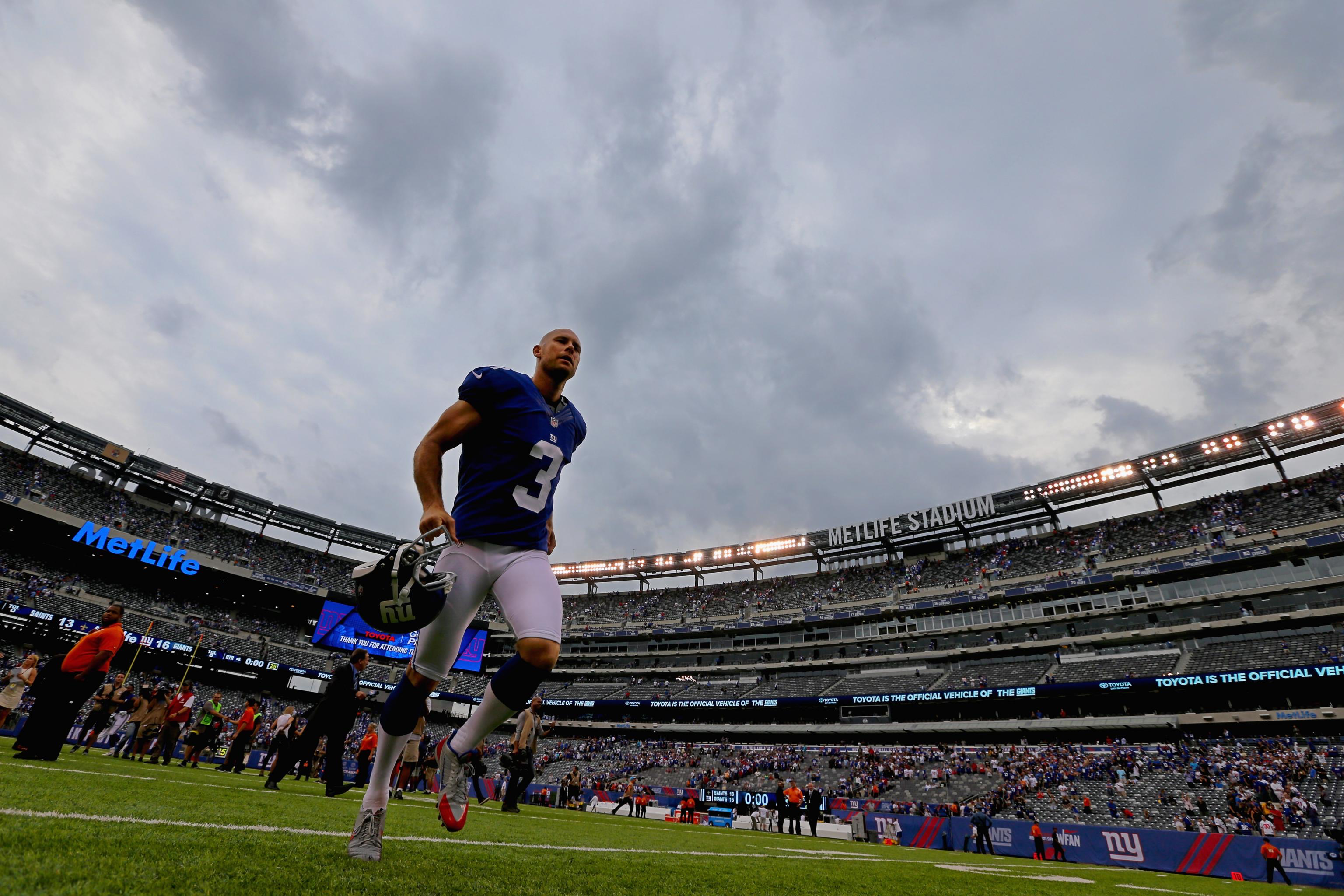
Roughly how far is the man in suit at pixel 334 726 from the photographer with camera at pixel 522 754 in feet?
6.81

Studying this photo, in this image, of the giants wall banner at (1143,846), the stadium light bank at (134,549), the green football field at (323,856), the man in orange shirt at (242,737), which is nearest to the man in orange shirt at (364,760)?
the man in orange shirt at (242,737)

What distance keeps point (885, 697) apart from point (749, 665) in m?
13.8

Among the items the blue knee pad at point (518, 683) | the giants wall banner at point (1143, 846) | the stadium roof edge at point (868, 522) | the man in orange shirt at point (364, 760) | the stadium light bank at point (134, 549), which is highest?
the stadium roof edge at point (868, 522)

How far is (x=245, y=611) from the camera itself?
51406mm

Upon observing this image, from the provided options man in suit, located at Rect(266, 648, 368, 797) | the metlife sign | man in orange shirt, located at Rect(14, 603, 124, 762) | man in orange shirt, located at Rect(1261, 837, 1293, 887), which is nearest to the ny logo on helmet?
man in suit, located at Rect(266, 648, 368, 797)

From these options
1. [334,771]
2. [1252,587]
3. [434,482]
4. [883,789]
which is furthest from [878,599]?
[434,482]

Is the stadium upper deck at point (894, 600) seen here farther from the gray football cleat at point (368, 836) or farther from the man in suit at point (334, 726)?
the gray football cleat at point (368, 836)

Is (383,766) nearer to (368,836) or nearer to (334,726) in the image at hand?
(368,836)

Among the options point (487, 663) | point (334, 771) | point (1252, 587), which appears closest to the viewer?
point (334, 771)

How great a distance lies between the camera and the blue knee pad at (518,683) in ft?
10.5

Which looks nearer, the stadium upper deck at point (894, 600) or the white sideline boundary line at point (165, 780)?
the white sideline boundary line at point (165, 780)

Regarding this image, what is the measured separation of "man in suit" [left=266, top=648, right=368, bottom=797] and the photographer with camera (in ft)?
6.81

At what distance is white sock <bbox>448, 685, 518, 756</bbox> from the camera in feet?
10.7

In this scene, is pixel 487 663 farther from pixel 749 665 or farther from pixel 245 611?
pixel 749 665
